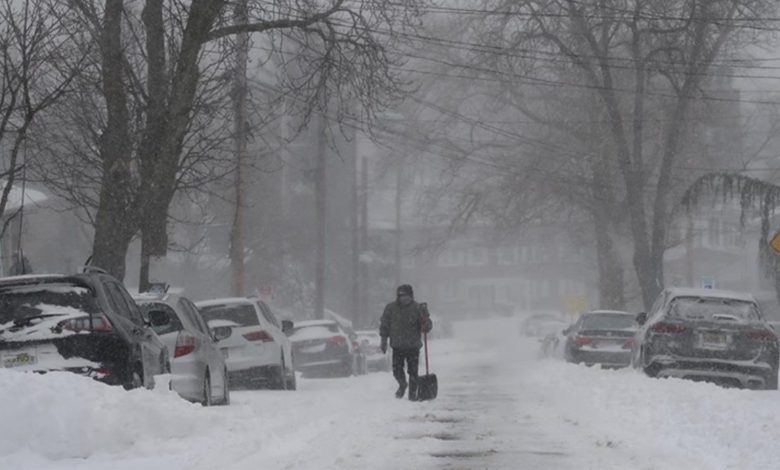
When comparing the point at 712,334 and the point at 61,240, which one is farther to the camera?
the point at 61,240

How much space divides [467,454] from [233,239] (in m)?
21.7

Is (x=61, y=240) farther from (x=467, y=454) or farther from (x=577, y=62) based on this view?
(x=467, y=454)

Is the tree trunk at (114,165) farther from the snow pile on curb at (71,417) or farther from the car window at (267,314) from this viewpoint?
the snow pile on curb at (71,417)

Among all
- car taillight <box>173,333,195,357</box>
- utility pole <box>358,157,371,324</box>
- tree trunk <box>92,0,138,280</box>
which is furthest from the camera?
utility pole <box>358,157,371,324</box>

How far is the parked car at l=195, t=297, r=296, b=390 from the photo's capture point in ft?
78.2

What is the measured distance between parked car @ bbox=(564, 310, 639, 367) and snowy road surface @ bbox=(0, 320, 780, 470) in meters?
13.8

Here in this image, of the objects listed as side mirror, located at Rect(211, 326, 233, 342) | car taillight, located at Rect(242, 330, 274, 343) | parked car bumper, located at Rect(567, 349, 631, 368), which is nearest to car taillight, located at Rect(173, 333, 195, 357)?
side mirror, located at Rect(211, 326, 233, 342)

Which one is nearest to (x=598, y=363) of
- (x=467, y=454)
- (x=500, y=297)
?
(x=467, y=454)

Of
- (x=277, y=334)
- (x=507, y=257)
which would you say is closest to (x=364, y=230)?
(x=277, y=334)

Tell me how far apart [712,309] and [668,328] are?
2.74 ft

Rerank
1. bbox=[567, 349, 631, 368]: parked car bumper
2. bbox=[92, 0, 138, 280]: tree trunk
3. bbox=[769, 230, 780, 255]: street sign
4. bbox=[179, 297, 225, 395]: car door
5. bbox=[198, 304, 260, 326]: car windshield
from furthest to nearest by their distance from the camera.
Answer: bbox=[567, 349, 631, 368]: parked car bumper
bbox=[198, 304, 260, 326]: car windshield
bbox=[769, 230, 780, 255]: street sign
bbox=[92, 0, 138, 280]: tree trunk
bbox=[179, 297, 225, 395]: car door

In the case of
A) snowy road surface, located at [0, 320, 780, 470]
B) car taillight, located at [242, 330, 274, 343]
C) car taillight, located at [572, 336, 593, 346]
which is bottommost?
car taillight, located at [572, 336, 593, 346]

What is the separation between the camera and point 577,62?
134 feet

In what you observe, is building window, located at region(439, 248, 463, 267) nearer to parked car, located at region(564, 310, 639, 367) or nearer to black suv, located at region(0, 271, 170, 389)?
parked car, located at region(564, 310, 639, 367)
